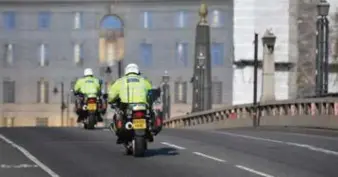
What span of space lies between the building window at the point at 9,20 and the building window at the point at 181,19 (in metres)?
13.9

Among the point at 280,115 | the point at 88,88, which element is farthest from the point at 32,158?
the point at 280,115

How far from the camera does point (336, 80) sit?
70.6 metres

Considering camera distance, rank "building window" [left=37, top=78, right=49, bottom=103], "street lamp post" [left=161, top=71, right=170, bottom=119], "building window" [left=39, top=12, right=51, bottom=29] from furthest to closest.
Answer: "building window" [left=39, top=12, right=51, bottom=29]
"building window" [left=37, top=78, right=49, bottom=103]
"street lamp post" [left=161, top=71, right=170, bottom=119]

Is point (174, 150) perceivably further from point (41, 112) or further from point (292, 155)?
point (41, 112)

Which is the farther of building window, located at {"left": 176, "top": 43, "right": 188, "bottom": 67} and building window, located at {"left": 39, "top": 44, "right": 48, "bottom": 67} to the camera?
building window, located at {"left": 39, "top": 44, "right": 48, "bottom": 67}

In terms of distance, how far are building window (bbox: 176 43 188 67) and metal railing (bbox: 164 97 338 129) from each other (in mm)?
21747

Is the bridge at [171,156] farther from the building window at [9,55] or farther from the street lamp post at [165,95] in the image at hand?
the building window at [9,55]

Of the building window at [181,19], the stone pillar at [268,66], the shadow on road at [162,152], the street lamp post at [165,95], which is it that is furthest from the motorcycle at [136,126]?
the building window at [181,19]

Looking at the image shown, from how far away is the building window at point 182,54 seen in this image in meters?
86.4

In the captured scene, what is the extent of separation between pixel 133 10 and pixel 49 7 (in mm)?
7445

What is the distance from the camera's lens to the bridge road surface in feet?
54.0

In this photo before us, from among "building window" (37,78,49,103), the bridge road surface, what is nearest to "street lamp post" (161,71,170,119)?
"building window" (37,78,49,103)

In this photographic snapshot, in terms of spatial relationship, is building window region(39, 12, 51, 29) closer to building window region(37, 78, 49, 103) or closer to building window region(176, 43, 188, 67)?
building window region(37, 78, 49, 103)

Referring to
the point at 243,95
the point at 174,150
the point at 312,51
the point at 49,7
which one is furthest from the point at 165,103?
the point at 174,150
